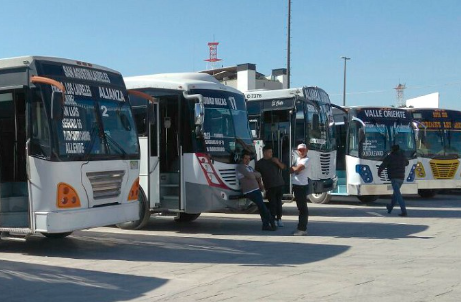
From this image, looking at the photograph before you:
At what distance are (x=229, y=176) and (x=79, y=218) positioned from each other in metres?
4.04

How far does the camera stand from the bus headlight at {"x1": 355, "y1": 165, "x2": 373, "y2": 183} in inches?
716

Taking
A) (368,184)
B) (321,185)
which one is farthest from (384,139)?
(321,185)

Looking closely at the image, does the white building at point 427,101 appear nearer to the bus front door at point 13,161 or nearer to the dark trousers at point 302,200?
the dark trousers at point 302,200

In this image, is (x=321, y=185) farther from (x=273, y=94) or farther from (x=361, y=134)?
(x=361, y=134)

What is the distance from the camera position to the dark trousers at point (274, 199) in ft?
43.0

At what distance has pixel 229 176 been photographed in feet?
41.5

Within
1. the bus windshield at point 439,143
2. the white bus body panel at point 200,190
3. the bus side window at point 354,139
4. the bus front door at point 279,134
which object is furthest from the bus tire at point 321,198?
the white bus body panel at point 200,190

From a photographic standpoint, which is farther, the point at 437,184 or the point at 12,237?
the point at 437,184

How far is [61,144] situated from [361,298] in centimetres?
518

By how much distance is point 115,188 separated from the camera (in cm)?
1030

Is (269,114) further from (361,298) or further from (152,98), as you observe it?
A: (361,298)

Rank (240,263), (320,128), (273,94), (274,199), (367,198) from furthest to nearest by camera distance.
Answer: (367,198)
(320,128)
(273,94)
(274,199)
(240,263)

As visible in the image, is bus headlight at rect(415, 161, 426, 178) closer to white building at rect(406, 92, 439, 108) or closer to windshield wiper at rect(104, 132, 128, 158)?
white building at rect(406, 92, 439, 108)

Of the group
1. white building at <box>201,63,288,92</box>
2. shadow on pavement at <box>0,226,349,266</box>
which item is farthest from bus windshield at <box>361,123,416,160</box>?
white building at <box>201,63,288,92</box>
